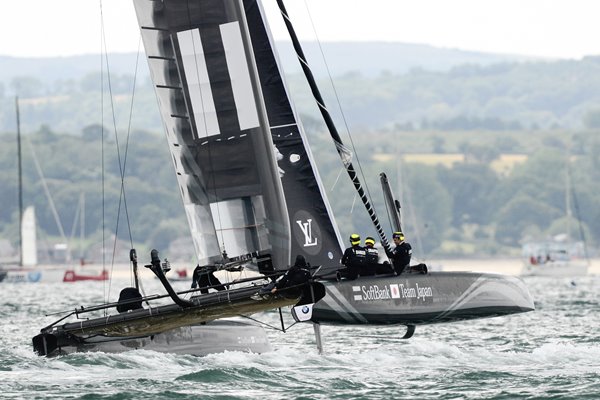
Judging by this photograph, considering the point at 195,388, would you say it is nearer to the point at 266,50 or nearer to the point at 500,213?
the point at 266,50

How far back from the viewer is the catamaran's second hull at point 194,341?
1941cm

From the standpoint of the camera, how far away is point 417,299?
1950 cm

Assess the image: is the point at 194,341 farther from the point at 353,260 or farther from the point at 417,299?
the point at 417,299

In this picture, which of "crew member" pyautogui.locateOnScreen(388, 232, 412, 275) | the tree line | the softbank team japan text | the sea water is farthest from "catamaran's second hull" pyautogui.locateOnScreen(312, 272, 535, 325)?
the tree line

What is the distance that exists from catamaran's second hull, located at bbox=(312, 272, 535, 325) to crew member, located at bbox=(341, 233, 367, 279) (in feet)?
0.54

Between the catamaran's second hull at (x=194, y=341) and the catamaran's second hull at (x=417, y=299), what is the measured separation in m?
1.18

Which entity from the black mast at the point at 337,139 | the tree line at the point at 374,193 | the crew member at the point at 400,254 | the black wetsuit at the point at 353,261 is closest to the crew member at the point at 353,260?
the black wetsuit at the point at 353,261

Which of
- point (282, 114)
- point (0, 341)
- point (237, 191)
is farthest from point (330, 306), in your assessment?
point (0, 341)

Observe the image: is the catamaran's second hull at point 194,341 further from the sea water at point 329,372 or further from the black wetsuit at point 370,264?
the black wetsuit at point 370,264

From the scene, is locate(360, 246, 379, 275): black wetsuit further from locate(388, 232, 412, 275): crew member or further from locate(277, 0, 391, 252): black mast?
locate(277, 0, 391, 252): black mast

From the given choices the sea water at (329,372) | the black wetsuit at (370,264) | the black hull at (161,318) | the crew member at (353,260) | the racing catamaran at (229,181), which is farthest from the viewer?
the black wetsuit at (370,264)

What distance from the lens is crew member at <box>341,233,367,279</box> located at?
64.0 feet

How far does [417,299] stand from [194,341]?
287cm

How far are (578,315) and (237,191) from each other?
14.2m
